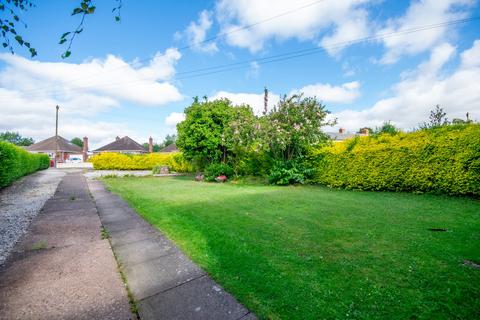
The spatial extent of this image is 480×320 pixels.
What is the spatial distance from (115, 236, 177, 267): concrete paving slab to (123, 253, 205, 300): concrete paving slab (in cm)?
15

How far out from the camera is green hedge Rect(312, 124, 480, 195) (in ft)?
25.0

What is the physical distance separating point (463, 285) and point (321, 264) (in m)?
1.47

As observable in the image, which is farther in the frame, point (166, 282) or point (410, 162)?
point (410, 162)

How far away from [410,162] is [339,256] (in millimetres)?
7504

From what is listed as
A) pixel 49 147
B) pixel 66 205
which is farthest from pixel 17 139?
pixel 66 205

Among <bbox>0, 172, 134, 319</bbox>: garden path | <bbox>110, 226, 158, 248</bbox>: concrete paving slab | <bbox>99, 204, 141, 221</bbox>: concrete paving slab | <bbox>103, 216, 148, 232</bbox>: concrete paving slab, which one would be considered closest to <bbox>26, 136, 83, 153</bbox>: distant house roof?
<bbox>99, 204, 141, 221</bbox>: concrete paving slab

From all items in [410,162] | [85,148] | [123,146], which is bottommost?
[410,162]

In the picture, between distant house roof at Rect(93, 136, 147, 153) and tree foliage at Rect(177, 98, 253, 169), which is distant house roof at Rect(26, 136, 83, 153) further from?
tree foliage at Rect(177, 98, 253, 169)

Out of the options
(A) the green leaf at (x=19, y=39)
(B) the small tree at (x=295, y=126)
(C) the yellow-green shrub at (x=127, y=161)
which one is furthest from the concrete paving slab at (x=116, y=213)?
(C) the yellow-green shrub at (x=127, y=161)

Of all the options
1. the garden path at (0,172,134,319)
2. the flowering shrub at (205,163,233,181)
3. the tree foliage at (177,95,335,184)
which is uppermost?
the tree foliage at (177,95,335,184)

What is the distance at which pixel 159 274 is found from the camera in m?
2.95

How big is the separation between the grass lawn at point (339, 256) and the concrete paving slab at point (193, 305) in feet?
0.47

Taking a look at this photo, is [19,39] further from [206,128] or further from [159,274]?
[206,128]

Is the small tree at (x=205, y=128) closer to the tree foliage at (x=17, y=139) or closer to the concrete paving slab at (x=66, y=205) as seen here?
the concrete paving slab at (x=66, y=205)
